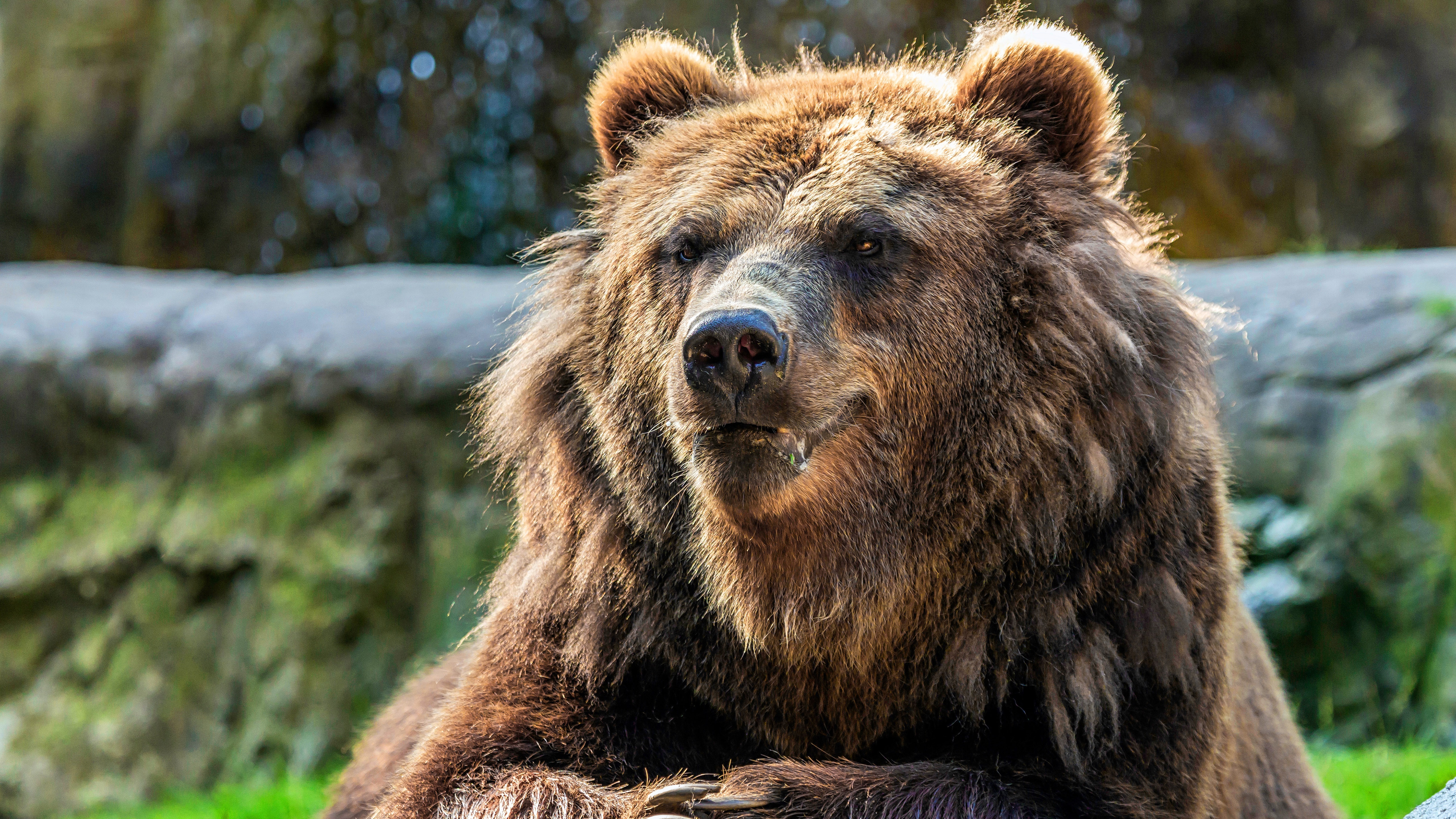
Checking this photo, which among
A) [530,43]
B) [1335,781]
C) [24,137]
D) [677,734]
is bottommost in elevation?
[1335,781]

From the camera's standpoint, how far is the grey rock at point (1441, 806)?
2.27 meters

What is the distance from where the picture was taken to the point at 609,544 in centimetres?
291

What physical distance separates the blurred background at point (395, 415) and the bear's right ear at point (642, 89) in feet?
1.78

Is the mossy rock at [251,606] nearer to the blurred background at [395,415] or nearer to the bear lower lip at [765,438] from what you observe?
the blurred background at [395,415]

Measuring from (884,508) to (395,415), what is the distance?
179 inches

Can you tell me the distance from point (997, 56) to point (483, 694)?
184 centimetres

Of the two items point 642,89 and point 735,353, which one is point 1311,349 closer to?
point 642,89

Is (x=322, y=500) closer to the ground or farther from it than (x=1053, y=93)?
closer to the ground

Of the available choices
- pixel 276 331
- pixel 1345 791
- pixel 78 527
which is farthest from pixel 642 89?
pixel 78 527

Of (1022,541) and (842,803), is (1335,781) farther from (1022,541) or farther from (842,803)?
(842,803)

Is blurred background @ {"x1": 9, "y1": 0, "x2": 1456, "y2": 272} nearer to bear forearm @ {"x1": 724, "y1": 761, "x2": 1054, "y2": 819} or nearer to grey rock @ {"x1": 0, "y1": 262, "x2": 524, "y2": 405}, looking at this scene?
grey rock @ {"x1": 0, "y1": 262, "x2": 524, "y2": 405}

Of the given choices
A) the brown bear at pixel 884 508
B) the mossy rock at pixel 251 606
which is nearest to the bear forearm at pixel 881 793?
the brown bear at pixel 884 508

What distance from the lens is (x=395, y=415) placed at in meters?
6.78

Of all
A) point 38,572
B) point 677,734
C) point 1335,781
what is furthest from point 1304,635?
point 38,572
